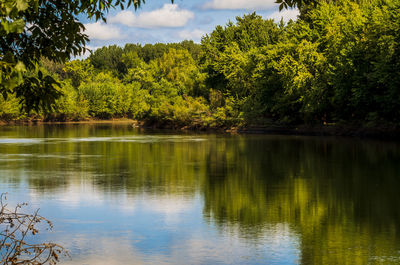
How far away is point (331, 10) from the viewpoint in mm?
61469

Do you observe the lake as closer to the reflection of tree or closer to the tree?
the reflection of tree

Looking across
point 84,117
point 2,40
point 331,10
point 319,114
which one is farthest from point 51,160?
point 84,117

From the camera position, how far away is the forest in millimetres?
47250

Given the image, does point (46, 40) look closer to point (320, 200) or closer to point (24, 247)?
point (24, 247)

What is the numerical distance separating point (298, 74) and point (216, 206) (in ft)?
133

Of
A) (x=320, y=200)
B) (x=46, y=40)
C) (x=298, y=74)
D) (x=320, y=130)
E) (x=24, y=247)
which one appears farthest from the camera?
(x=320, y=130)

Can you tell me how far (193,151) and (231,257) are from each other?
87.3ft

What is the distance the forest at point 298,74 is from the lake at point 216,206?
54.8ft

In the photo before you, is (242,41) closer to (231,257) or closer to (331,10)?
(331,10)

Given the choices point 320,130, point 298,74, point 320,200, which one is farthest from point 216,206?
point 320,130

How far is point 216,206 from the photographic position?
1703 cm

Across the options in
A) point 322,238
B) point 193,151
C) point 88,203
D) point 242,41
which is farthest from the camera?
point 242,41

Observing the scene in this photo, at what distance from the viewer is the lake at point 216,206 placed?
1169 cm

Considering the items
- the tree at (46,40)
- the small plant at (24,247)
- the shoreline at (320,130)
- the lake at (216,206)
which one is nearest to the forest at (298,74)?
the shoreline at (320,130)
